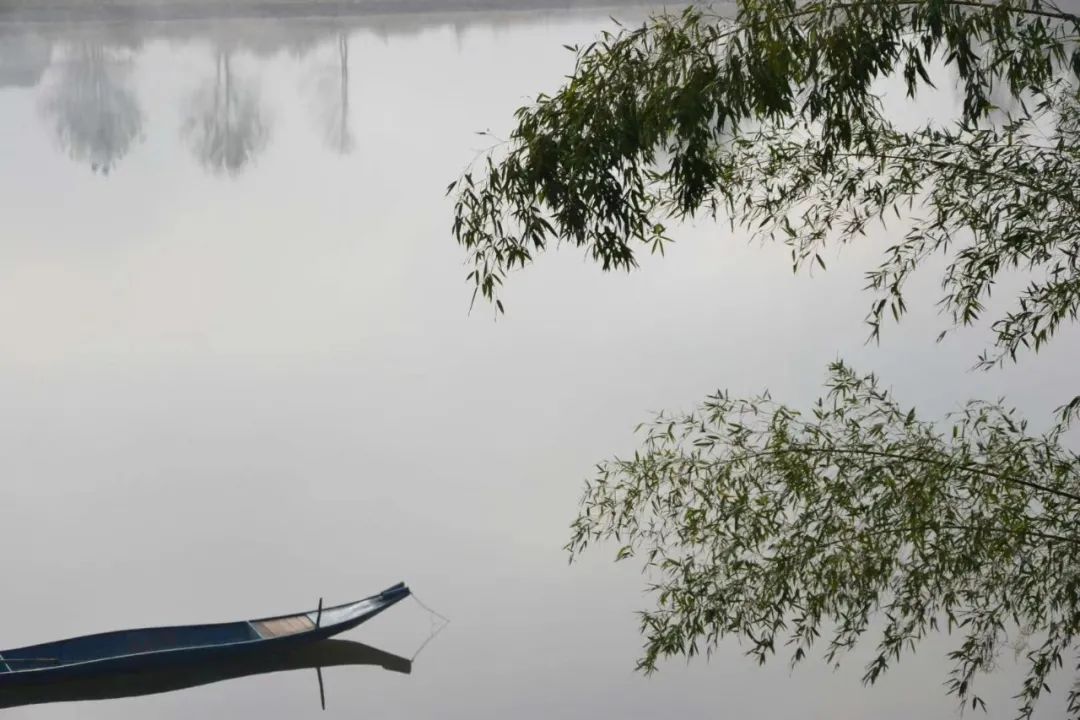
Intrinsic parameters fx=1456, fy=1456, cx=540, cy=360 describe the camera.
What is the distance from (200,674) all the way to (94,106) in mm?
16583

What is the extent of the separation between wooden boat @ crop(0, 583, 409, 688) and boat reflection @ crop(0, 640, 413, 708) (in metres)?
0.06

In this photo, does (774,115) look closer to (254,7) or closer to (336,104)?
(336,104)

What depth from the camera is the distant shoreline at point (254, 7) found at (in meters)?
27.5

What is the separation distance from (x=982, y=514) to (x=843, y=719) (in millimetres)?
2788

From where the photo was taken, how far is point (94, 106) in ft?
75.5

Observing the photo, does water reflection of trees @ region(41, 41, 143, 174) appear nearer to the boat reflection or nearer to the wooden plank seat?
the wooden plank seat

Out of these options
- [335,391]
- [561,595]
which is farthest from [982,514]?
[335,391]

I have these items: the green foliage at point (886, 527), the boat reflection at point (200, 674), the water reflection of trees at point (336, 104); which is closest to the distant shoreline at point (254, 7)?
the water reflection of trees at point (336, 104)

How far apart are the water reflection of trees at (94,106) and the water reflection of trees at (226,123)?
3.03 feet

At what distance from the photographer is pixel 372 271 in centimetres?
1652

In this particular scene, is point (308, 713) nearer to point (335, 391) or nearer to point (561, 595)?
point (561, 595)

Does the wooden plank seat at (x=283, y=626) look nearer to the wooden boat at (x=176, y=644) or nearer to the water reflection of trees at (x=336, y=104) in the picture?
the wooden boat at (x=176, y=644)

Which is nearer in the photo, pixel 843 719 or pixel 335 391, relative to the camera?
pixel 843 719

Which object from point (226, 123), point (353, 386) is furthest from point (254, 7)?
point (353, 386)
